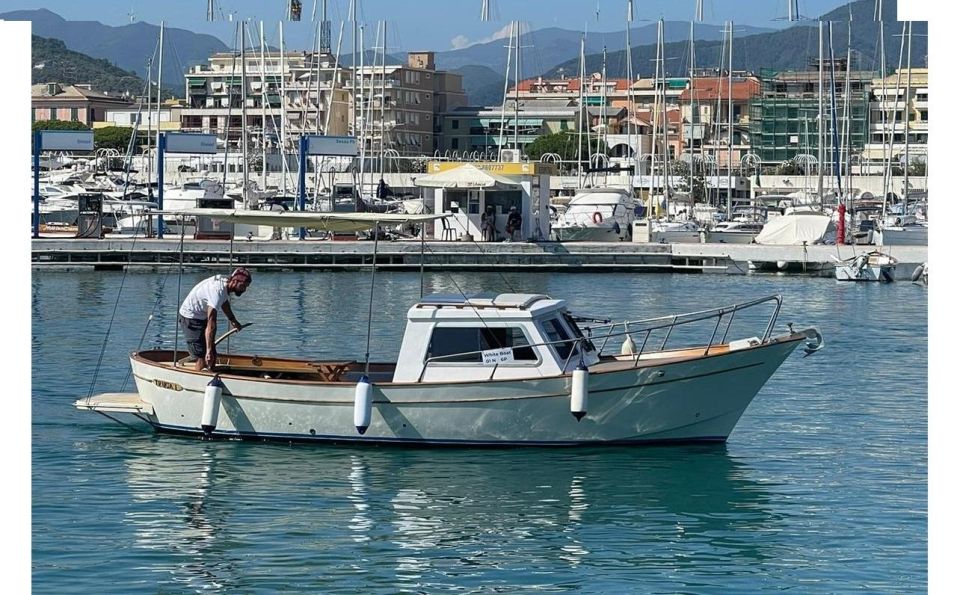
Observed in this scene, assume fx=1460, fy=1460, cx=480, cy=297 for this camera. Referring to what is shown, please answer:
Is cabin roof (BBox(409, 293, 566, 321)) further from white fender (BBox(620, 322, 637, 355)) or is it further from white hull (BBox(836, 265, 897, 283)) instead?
white hull (BBox(836, 265, 897, 283))

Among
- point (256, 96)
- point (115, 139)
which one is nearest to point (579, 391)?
point (115, 139)

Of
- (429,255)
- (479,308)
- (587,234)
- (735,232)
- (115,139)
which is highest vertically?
(115,139)

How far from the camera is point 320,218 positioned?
20.3 m

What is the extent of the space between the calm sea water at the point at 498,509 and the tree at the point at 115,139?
128562mm

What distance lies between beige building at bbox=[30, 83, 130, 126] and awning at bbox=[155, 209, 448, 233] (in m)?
170

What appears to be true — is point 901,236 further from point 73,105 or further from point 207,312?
point 73,105

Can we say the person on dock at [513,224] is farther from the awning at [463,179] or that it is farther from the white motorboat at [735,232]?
the white motorboat at [735,232]

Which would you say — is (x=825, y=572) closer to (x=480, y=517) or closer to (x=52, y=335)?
(x=480, y=517)

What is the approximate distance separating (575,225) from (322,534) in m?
45.9

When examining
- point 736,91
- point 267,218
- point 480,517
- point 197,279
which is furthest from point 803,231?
point 736,91

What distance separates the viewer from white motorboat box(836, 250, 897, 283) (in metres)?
50.3

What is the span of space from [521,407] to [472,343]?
103 cm

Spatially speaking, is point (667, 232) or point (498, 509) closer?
point (498, 509)

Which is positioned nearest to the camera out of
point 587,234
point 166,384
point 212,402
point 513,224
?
point 212,402
